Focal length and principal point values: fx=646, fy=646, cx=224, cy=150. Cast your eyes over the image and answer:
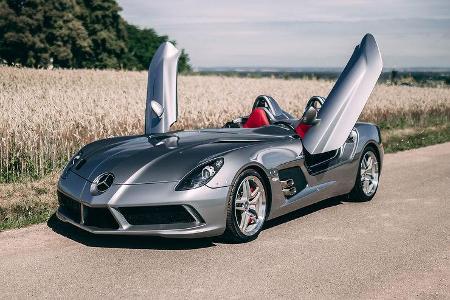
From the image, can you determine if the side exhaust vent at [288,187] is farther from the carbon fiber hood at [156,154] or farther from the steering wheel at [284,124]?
the steering wheel at [284,124]

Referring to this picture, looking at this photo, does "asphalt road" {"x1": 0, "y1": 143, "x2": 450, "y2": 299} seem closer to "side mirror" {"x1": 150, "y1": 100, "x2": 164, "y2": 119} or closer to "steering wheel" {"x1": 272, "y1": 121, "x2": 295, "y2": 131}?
"steering wheel" {"x1": 272, "y1": 121, "x2": 295, "y2": 131}

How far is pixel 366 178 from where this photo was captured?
7922mm

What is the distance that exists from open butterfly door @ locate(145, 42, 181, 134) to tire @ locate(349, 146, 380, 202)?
7.56 feet

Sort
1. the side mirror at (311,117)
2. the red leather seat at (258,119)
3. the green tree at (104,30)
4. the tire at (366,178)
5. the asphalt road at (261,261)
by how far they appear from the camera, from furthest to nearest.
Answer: the green tree at (104,30) → the tire at (366,178) → the red leather seat at (258,119) → the side mirror at (311,117) → the asphalt road at (261,261)

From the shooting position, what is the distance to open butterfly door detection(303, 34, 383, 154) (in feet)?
22.0

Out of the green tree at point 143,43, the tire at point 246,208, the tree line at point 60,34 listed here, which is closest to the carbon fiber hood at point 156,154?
the tire at point 246,208

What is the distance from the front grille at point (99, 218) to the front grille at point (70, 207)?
132 millimetres

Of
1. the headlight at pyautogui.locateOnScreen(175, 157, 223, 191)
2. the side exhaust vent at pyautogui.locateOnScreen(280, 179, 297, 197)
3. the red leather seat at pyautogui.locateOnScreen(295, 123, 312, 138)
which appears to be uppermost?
the red leather seat at pyautogui.locateOnScreen(295, 123, 312, 138)

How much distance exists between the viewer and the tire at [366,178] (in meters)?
7.73

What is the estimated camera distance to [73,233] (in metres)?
6.22

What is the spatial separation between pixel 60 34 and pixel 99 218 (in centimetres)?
4794

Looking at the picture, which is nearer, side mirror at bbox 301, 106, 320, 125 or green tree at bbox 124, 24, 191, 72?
side mirror at bbox 301, 106, 320, 125

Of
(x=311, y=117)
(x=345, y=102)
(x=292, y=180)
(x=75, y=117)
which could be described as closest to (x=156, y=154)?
(x=292, y=180)

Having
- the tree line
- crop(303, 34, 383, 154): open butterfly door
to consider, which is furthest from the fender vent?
the tree line
